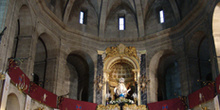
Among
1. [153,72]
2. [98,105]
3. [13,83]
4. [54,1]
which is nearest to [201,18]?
[153,72]

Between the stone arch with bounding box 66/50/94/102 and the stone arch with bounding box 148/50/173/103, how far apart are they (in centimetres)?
612

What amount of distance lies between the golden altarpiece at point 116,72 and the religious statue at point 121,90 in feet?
0.72

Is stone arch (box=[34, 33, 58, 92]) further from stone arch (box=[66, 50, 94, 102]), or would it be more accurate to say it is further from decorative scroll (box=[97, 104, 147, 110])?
decorative scroll (box=[97, 104, 147, 110])

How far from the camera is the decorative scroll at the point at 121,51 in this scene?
87.8ft

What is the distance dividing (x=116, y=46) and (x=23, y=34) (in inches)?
377

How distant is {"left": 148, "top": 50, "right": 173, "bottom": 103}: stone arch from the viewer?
2507cm

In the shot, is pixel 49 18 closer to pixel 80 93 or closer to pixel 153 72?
pixel 80 93

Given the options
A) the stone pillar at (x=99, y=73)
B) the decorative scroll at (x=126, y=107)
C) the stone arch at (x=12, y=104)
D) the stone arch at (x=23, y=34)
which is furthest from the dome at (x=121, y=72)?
the stone arch at (x=12, y=104)

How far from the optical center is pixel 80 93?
29.0 meters

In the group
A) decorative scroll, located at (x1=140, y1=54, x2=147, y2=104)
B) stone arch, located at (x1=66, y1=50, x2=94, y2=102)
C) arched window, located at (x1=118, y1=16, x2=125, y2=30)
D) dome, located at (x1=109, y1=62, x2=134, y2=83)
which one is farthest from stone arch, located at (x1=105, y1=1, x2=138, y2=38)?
stone arch, located at (x1=66, y1=50, x2=94, y2=102)

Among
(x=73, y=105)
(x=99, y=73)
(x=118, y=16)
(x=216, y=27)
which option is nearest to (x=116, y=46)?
(x=99, y=73)

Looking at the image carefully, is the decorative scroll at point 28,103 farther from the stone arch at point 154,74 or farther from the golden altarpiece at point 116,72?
the stone arch at point 154,74

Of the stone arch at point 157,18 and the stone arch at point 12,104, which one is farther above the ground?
the stone arch at point 157,18

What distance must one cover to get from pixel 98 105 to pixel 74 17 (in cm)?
933
